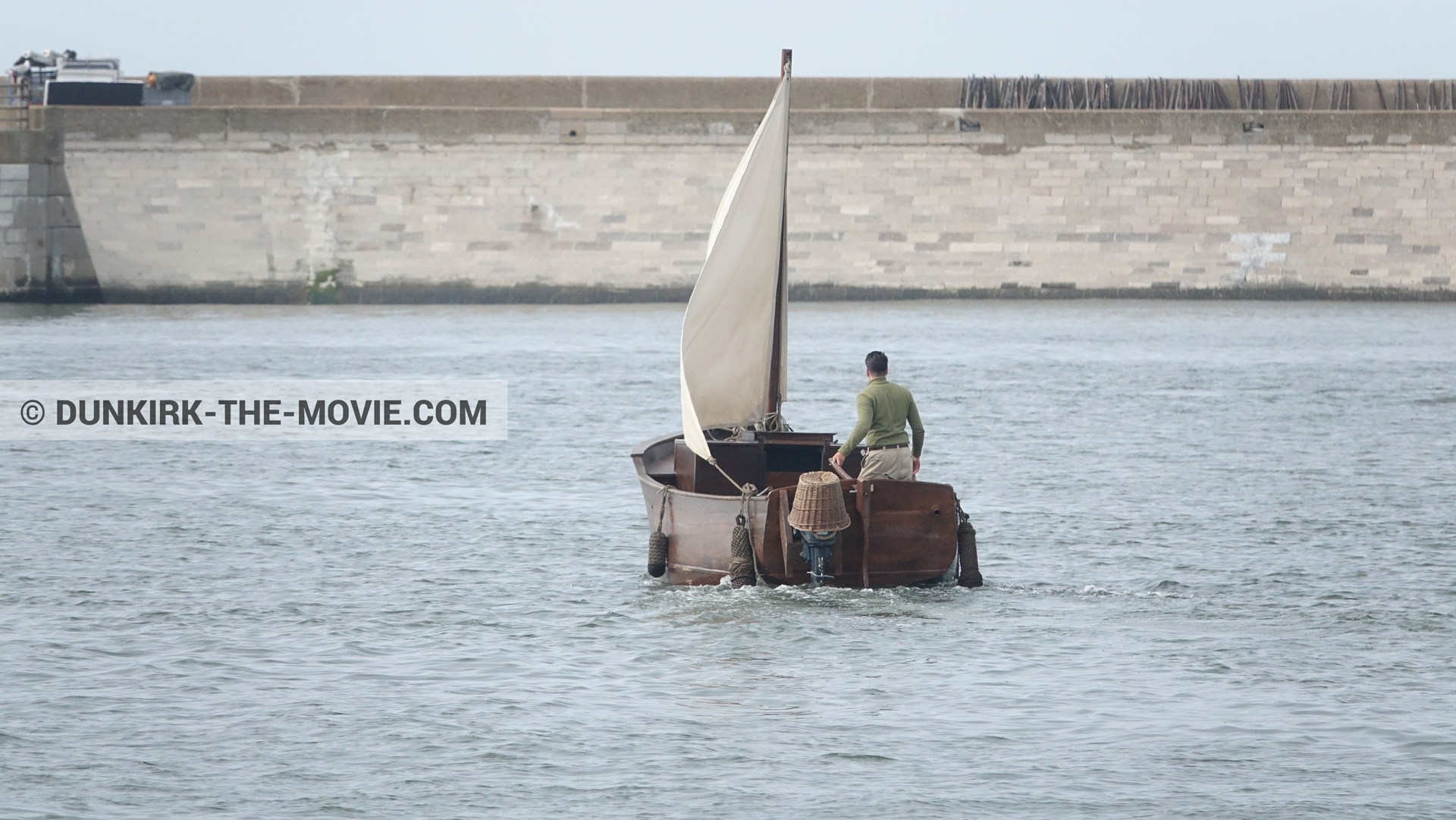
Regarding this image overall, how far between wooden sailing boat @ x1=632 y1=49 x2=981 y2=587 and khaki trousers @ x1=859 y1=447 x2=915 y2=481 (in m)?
0.19

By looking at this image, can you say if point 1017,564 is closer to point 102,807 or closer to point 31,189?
point 102,807

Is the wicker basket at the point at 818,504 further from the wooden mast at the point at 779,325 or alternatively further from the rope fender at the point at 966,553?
the wooden mast at the point at 779,325

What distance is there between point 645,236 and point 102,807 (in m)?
37.9

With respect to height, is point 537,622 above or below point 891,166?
below

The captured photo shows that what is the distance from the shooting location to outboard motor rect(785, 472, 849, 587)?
12.6 m

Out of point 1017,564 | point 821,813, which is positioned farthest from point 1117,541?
point 821,813

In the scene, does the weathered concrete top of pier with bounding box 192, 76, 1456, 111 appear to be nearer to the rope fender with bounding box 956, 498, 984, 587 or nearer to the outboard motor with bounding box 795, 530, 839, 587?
the rope fender with bounding box 956, 498, 984, 587

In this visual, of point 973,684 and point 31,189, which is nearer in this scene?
point 973,684

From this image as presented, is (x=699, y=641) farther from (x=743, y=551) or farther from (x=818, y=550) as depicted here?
(x=818, y=550)

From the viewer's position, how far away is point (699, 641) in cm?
1259

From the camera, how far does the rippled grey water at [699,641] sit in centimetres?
970

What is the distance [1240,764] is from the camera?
9922mm

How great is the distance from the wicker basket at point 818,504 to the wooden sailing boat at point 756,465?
0.22 meters

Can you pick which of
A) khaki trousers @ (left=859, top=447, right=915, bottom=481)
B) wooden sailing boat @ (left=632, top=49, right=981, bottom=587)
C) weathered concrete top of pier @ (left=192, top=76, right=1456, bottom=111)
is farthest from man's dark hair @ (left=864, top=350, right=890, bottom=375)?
weathered concrete top of pier @ (left=192, top=76, right=1456, bottom=111)
